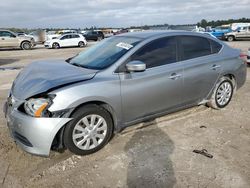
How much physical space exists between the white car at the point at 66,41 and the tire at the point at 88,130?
2241 cm

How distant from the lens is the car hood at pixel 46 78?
10.6 ft

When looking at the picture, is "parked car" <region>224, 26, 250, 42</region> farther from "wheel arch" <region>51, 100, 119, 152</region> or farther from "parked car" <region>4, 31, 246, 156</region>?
"wheel arch" <region>51, 100, 119, 152</region>

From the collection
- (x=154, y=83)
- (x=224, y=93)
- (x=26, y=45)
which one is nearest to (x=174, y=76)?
(x=154, y=83)

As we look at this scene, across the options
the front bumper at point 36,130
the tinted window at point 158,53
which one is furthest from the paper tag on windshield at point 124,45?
the front bumper at point 36,130

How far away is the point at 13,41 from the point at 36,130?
21.7 m

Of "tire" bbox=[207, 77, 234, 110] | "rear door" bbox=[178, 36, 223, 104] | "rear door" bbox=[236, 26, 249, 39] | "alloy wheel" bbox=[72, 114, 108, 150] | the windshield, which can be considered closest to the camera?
"alloy wheel" bbox=[72, 114, 108, 150]

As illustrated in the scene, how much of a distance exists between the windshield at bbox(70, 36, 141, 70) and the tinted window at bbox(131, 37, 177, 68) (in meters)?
0.19

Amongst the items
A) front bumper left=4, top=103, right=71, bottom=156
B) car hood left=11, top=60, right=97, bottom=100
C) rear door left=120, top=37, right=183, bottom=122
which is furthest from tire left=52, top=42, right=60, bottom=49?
front bumper left=4, top=103, right=71, bottom=156

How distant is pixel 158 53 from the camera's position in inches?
160

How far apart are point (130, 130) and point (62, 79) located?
1.52m

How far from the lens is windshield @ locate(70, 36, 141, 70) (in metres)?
3.80

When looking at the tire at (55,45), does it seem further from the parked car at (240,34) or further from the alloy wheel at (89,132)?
the alloy wheel at (89,132)

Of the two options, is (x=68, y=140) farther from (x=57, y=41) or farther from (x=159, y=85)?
(x=57, y=41)

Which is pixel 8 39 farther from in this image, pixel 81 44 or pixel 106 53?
pixel 106 53
